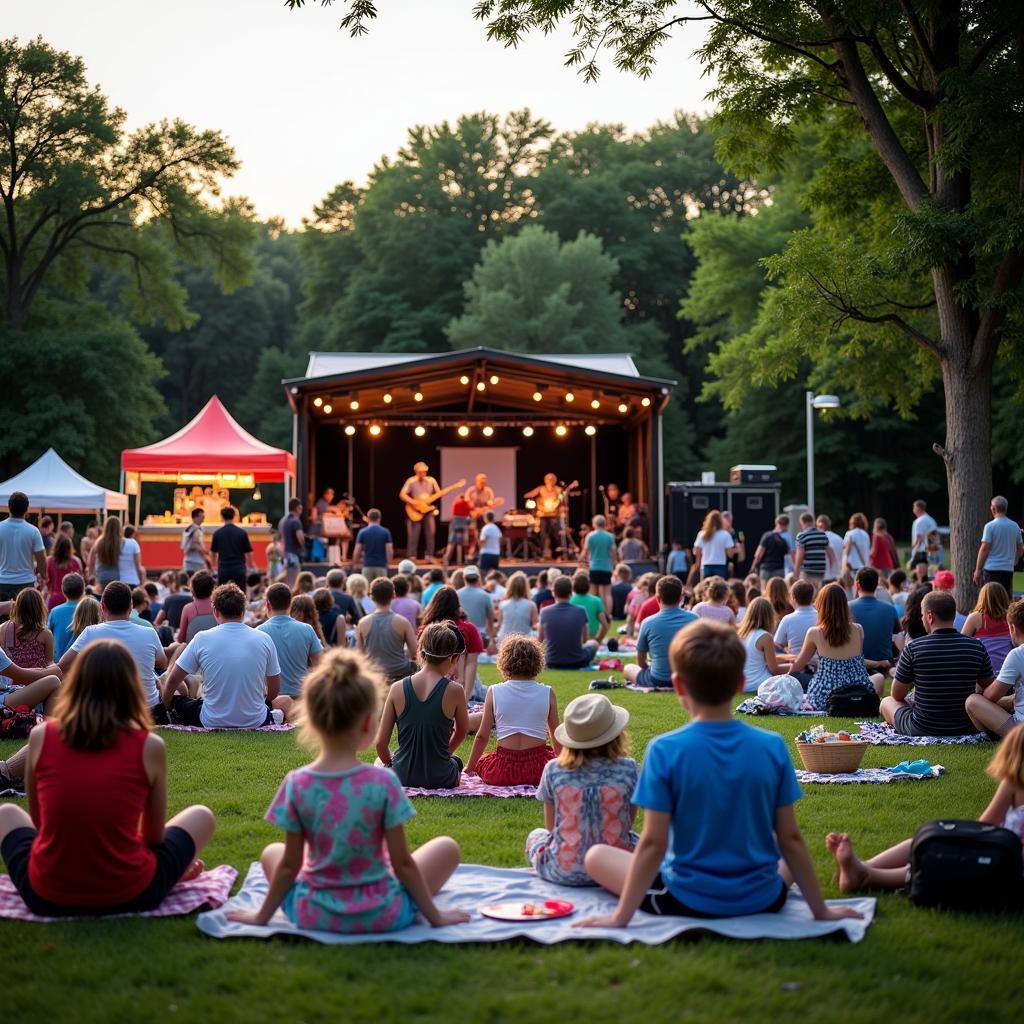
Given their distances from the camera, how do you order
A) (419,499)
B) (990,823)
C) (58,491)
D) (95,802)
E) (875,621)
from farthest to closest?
(419,499) → (58,491) → (875,621) → (990,823) → (95,802)

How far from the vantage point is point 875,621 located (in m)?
9.23

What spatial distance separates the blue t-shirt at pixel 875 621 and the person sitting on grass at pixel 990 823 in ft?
16.9

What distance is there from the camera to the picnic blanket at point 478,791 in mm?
5828

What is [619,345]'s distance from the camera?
133 ft

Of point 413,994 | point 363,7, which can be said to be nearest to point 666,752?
point 413,994

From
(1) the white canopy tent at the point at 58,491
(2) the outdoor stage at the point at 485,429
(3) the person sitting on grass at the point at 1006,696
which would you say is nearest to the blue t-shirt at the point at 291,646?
(3) the person sitting on grass at the point at 1006,696

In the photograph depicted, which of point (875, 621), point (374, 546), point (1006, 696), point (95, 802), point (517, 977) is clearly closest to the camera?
point (517, 977)

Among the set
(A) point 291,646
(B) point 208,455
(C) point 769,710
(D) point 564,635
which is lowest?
(C) point 769,710

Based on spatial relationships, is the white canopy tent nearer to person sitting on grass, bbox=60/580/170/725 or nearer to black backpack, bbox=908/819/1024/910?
person sitting on grass, bbox=60/580/170/725

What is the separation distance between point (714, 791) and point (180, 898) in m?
1.76

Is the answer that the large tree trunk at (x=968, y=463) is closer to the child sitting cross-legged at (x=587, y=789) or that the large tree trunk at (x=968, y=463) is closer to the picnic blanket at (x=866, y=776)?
the picnic blanket at (x=866, y=776)

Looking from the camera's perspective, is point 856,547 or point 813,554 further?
point 856,547

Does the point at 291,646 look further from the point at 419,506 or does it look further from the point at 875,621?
the point at 419,506

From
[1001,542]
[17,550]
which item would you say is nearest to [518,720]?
[17,550]
